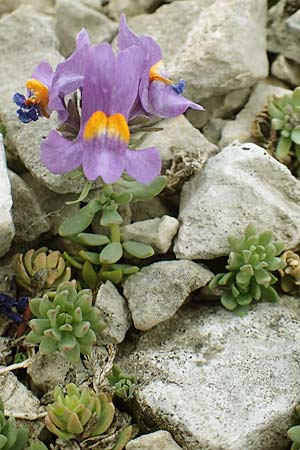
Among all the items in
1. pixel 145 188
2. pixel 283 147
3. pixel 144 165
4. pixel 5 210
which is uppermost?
pixel 144 165

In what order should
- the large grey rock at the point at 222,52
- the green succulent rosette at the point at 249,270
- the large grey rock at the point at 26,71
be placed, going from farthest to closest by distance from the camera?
the large grey rock at the point at 222,52, the large grey rock at the point at 26,71, the green succulent rosette at the point at 249,270

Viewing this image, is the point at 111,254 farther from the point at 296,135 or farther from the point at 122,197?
the point at 296,135

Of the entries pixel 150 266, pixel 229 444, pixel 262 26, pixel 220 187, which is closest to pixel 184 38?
pixel 262 26

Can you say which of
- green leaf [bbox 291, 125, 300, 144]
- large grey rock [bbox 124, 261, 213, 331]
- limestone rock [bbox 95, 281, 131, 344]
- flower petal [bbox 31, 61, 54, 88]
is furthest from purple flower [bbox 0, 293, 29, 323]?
green leaf [bbox 291, 125, 300, 144]

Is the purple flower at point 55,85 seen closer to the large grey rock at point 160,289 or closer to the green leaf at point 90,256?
the green leaf at point 90,256

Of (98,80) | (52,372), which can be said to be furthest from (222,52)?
(52,372)

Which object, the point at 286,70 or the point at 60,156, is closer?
the point at 60,156

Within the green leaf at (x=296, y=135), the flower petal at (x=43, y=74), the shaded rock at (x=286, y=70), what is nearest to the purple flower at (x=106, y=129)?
→ the flower petal at (x=43, y=74)

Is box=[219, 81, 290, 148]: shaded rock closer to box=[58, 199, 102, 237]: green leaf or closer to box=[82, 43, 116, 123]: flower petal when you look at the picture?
box=[58, 199, 102, 237]: green leaf
